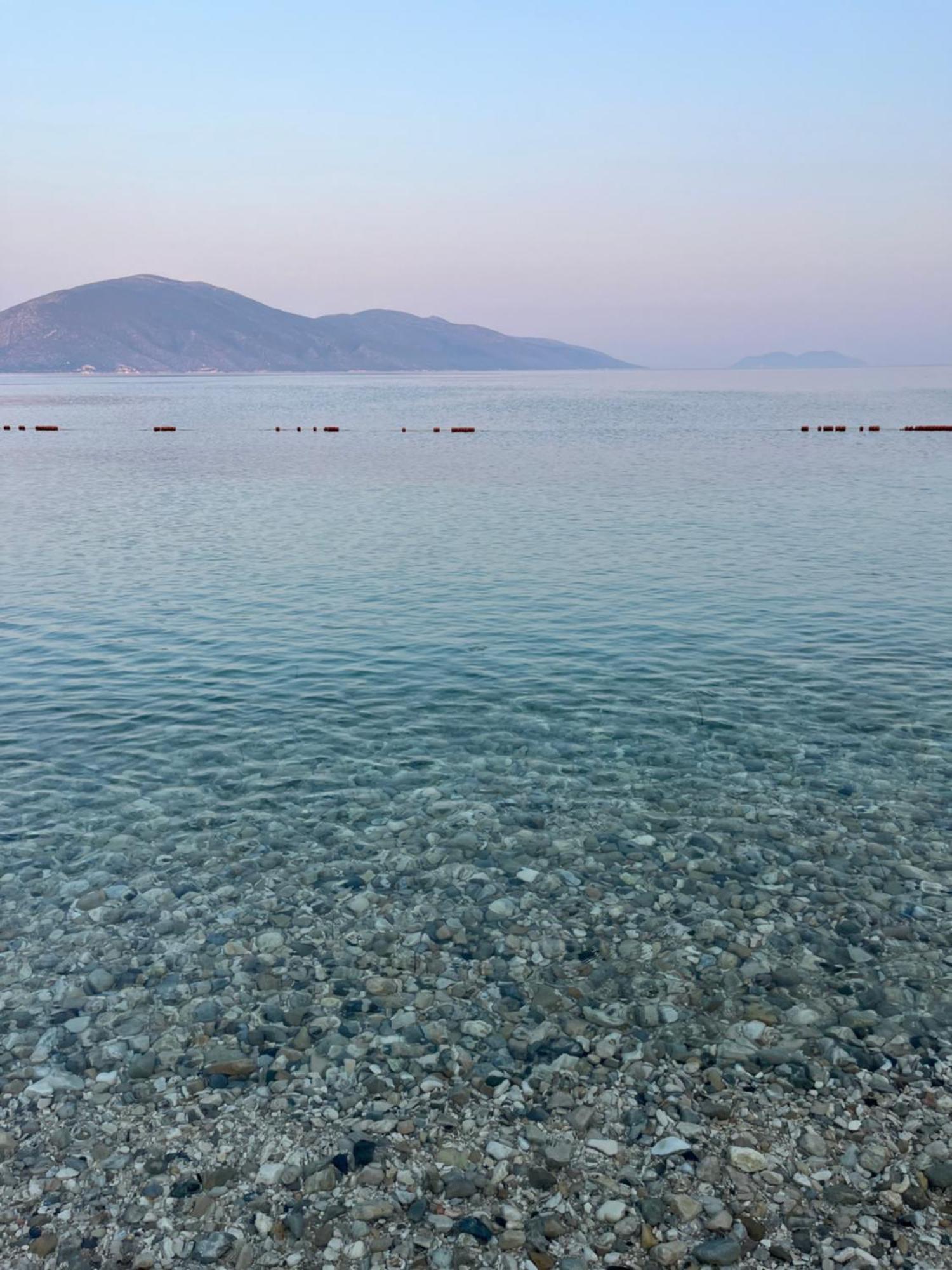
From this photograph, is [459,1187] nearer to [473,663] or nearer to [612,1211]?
[612,1211]

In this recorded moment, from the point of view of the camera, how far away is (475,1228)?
33.0 ft

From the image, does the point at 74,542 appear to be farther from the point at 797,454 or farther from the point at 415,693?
the point at 797,454

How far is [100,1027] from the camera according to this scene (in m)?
13.3

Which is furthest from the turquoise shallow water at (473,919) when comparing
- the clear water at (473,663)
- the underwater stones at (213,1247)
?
the clear water at (473,663)

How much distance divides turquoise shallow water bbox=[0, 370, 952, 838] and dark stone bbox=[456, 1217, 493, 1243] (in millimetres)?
10866

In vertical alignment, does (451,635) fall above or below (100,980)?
above

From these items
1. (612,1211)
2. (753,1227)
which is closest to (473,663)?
(612,1211)

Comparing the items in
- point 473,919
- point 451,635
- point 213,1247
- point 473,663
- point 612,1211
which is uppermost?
point 451,635

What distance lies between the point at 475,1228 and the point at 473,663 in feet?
69.5

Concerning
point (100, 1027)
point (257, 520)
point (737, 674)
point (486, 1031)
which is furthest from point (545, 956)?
point (257, 520)

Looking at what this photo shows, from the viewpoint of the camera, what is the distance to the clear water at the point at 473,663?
20.6 metres

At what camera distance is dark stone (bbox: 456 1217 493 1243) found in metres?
9.95

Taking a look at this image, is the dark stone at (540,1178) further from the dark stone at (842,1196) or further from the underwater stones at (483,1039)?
the dark stone at (842,1196)

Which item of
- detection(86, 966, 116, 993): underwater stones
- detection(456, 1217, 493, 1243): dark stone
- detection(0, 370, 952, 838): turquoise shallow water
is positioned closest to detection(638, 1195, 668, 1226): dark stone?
detection(456, 1217, 493, 1243): dark stone
